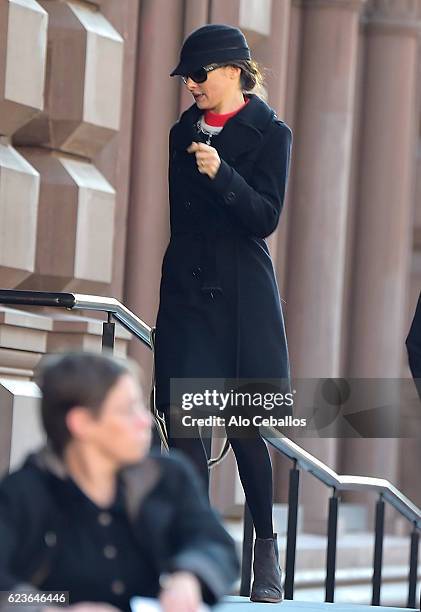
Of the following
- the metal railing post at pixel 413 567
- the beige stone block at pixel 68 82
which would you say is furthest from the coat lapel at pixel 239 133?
the metal railing post at pixel 413 567

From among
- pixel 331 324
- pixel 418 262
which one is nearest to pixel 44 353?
pixel 331 324

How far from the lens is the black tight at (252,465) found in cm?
470

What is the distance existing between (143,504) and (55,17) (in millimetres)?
4524

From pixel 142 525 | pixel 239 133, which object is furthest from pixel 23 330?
pixel 142 525

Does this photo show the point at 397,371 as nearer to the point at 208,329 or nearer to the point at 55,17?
the point at 55,17

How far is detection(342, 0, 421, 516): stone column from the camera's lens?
34.9 feet

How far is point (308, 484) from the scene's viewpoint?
9961mm

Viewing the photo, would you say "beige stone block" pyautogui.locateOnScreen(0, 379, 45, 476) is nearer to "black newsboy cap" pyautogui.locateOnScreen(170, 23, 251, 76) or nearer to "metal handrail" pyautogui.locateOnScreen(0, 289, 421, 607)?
"metal handrail" pyautogui.locateOnScreen(0, 289, 421, 607)

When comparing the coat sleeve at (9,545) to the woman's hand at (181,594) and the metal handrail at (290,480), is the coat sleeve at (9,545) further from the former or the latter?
the metal handrail at (290,480)

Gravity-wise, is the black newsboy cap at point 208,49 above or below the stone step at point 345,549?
above

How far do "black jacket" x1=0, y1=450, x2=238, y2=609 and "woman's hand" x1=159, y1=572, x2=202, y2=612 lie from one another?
29 mm

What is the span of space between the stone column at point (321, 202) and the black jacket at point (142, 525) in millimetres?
6907

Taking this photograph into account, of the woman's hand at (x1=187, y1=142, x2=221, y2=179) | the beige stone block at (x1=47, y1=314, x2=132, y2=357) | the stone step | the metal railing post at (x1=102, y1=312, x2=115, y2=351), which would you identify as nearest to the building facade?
the beige stone block at (x1=47, y1=314, x2=132, y2=357)

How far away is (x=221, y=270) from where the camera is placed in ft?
15.6
